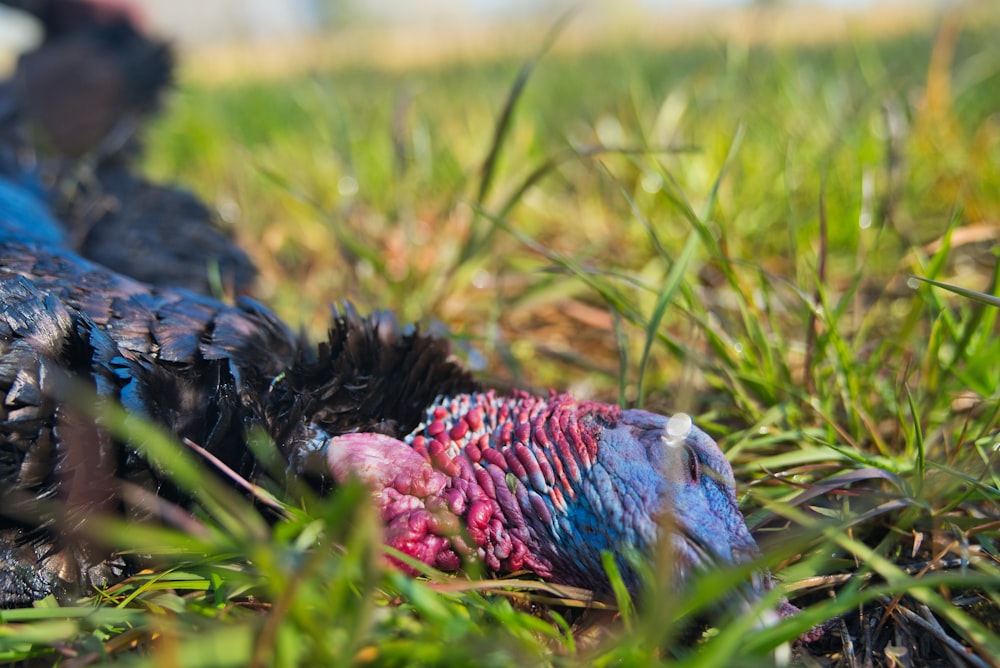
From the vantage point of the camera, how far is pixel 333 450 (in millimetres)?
1338

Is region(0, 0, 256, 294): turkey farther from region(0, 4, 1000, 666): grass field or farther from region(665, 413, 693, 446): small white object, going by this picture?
region(665, 413, 693, 446): small white object

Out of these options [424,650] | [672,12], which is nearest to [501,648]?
[424,650]

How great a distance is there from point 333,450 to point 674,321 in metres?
1.37

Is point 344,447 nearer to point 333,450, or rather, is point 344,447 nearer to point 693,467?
point 333,450

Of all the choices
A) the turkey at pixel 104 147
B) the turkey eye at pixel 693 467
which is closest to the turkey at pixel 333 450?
the turkey eye at pixel 693 467

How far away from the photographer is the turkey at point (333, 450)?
48.9 inches

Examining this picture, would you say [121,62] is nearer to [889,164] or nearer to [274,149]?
[274,149]

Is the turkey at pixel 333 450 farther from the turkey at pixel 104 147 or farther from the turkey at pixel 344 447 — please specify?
the turkey at pixel 104 147

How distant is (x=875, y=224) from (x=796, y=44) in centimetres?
558

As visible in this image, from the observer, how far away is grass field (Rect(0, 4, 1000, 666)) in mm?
1036

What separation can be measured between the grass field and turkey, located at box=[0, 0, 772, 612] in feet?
0.25

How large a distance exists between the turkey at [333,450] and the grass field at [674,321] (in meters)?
0.08

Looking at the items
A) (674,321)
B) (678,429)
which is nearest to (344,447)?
(678,429)

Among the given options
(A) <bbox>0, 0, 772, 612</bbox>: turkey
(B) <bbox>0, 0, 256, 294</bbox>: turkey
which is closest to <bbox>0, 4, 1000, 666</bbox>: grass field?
(A) <bbox>0, 0, 772, 612</bbox>: turkey
